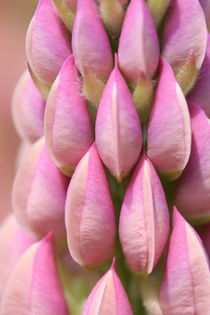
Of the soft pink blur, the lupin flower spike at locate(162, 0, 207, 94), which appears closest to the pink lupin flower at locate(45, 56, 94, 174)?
the lupin flower spike at locate(162, 0, 207, 94)

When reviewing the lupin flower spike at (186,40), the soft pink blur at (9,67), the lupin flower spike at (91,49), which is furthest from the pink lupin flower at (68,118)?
the soft pink blur at (9,67)

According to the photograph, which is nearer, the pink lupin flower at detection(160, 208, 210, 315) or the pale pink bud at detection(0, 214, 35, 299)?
the pink lupin flower at detection(160, 208, 210, 315)

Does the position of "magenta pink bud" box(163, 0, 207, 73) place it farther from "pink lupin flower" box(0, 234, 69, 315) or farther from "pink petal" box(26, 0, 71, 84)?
"pink lupin flower" box(0, 234, 69, 315)

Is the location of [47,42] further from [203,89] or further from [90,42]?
[203,89]

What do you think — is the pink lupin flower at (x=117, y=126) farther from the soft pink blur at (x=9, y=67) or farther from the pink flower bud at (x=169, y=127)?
the soft pink blur at (x=9, y=67)

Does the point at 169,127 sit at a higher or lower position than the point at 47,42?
lower

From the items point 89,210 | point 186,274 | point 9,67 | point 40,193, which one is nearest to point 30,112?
point 40,193

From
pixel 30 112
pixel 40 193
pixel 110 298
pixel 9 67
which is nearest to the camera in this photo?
pixel 110 298
